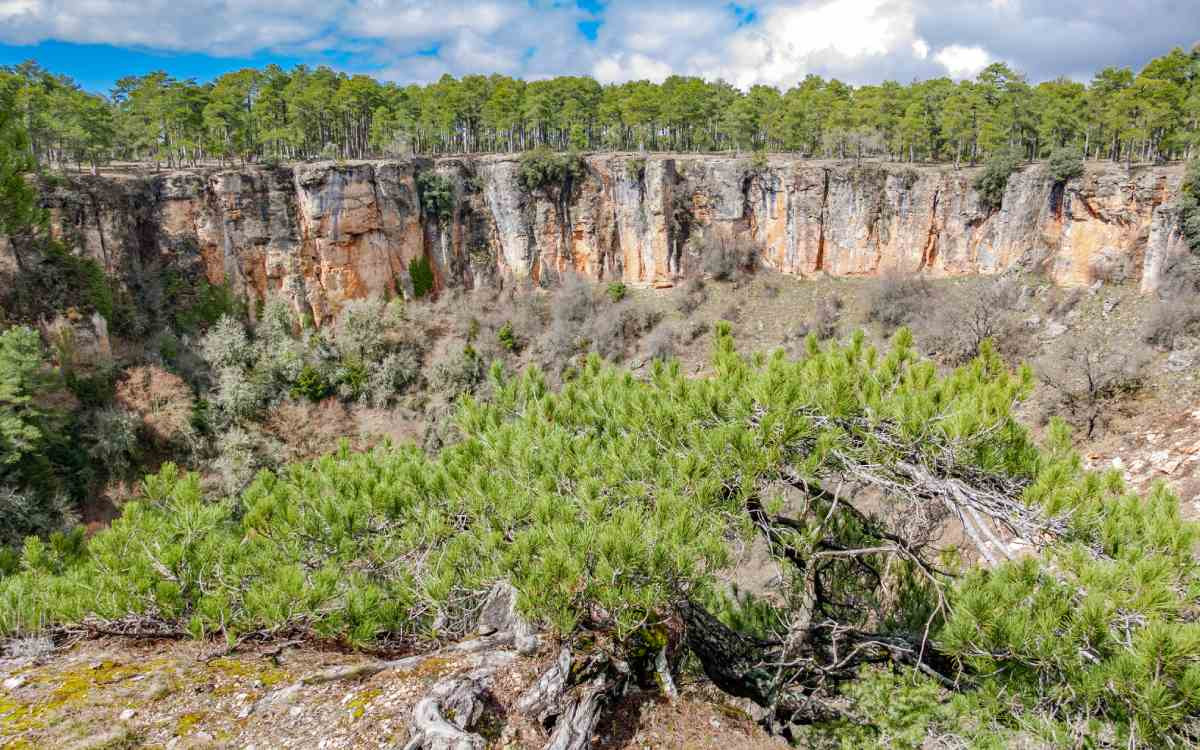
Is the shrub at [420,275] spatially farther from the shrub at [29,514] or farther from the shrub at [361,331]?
the shrub at [29,514]

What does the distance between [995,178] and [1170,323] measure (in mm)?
9767

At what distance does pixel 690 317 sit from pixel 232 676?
25.1 metres

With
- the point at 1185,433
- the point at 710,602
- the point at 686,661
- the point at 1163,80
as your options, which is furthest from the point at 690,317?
the point at 686,661

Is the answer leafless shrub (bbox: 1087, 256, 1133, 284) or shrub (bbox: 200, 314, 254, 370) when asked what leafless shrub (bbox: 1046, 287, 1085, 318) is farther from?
shrub (bbox: 200, 314, 254, 370)

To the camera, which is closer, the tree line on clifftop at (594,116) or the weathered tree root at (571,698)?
the weathered tree root at (571,698)

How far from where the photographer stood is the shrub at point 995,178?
24.8 meters

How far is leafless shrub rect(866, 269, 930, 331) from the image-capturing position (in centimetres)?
2433

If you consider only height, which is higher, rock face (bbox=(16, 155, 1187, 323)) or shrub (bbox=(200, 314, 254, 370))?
rock face (bbox=(16, 155, 1187, 323))

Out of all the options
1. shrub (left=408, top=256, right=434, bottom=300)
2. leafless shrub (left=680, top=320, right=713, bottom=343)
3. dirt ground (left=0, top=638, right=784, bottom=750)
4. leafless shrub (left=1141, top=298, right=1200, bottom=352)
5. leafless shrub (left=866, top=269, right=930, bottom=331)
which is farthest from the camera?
shrub (left=408, top=256, right=434, bottom=300)

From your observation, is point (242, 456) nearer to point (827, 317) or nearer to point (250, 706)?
point (250, 706)

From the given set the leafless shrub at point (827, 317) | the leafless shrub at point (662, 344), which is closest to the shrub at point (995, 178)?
the leafless shrub at point (827, 317)

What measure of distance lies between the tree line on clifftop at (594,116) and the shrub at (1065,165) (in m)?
2.25

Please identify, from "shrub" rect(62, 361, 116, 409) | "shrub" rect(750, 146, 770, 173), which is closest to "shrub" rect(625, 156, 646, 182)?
"shrub" rect(750, 146, 770, 173)

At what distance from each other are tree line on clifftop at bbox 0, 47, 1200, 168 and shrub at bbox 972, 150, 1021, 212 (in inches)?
25.2
